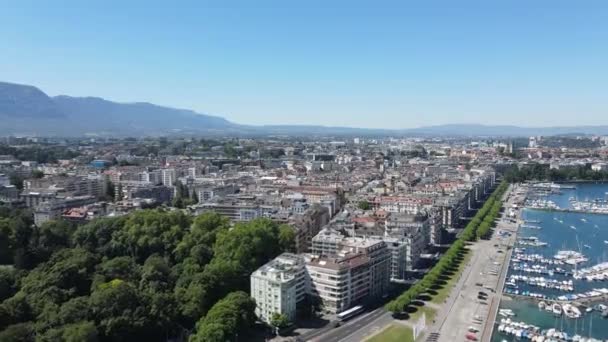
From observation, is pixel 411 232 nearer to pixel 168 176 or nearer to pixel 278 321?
pixel 278 321

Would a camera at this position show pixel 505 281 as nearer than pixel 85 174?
Yes

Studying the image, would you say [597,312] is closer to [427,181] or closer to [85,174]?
[427,181]

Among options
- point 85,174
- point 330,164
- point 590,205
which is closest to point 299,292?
point 590,205

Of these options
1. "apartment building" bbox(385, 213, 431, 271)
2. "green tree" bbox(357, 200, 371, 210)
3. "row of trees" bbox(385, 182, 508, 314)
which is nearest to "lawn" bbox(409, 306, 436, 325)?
"row of trees" bbox(385, 182, 508, 314)

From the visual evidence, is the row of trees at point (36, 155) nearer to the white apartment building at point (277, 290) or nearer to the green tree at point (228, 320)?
the white apartment building at point (277, 290)

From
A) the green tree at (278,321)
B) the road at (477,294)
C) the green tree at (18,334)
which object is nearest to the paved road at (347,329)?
the green tree at (278,321)

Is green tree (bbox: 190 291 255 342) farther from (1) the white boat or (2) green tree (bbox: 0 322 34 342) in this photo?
(1) the white boat

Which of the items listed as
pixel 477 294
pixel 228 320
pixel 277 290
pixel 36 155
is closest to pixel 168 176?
pixel 36 155
